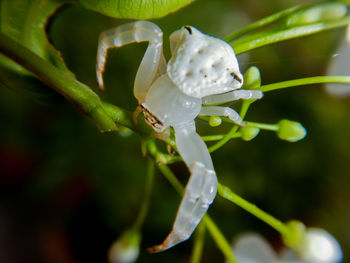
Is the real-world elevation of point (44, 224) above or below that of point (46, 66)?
below

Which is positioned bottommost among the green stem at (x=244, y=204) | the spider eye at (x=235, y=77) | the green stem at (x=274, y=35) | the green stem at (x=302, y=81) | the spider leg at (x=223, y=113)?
the green stem at (x=244, y=204)

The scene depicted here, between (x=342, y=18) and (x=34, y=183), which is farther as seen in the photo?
(x=34, y=183)

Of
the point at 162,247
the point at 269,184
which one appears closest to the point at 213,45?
the point at 162,247

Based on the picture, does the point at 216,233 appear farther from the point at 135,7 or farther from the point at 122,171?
the point at 122,171

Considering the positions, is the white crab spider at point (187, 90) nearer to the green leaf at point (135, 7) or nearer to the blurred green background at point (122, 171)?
the green leaf at point (135, 7)

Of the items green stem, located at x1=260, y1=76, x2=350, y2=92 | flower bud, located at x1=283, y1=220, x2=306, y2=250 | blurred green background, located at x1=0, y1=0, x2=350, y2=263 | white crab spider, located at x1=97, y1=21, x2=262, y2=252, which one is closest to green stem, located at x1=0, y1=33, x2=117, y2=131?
white crab spider, located at x1=97, y1=21, x2=262, y2=252

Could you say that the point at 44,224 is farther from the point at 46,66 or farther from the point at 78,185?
the point at 46,66

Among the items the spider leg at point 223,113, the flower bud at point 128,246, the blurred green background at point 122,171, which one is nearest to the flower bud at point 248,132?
the spider leg at point 223,113
